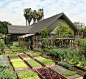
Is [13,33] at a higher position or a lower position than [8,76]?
higher

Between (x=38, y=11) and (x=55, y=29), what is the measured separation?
28281 millimetres

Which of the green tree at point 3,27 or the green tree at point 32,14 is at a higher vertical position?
the green tree at point 32,14

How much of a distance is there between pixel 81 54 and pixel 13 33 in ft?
52.8

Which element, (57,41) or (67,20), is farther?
(67,20)

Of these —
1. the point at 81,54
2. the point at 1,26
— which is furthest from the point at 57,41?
the point at 1,26

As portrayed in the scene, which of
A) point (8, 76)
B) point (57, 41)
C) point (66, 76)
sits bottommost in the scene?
point (66, 76)

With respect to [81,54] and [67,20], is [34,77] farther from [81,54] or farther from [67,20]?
[67,20]

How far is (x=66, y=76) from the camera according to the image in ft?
19.2

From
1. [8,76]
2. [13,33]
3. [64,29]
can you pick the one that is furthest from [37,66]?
[13,33]

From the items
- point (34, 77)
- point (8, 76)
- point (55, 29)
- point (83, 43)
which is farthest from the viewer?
point (55, 29)

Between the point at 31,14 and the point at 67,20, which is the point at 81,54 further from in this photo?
the point at 31,14

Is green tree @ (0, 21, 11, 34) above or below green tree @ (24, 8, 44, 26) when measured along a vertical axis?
below

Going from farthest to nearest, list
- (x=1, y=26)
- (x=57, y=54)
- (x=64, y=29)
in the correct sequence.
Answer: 1. (x=1, y=26)
2. (x=64, y=29)
3. (x=57, y=54)

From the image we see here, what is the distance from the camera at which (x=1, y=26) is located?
160ft
